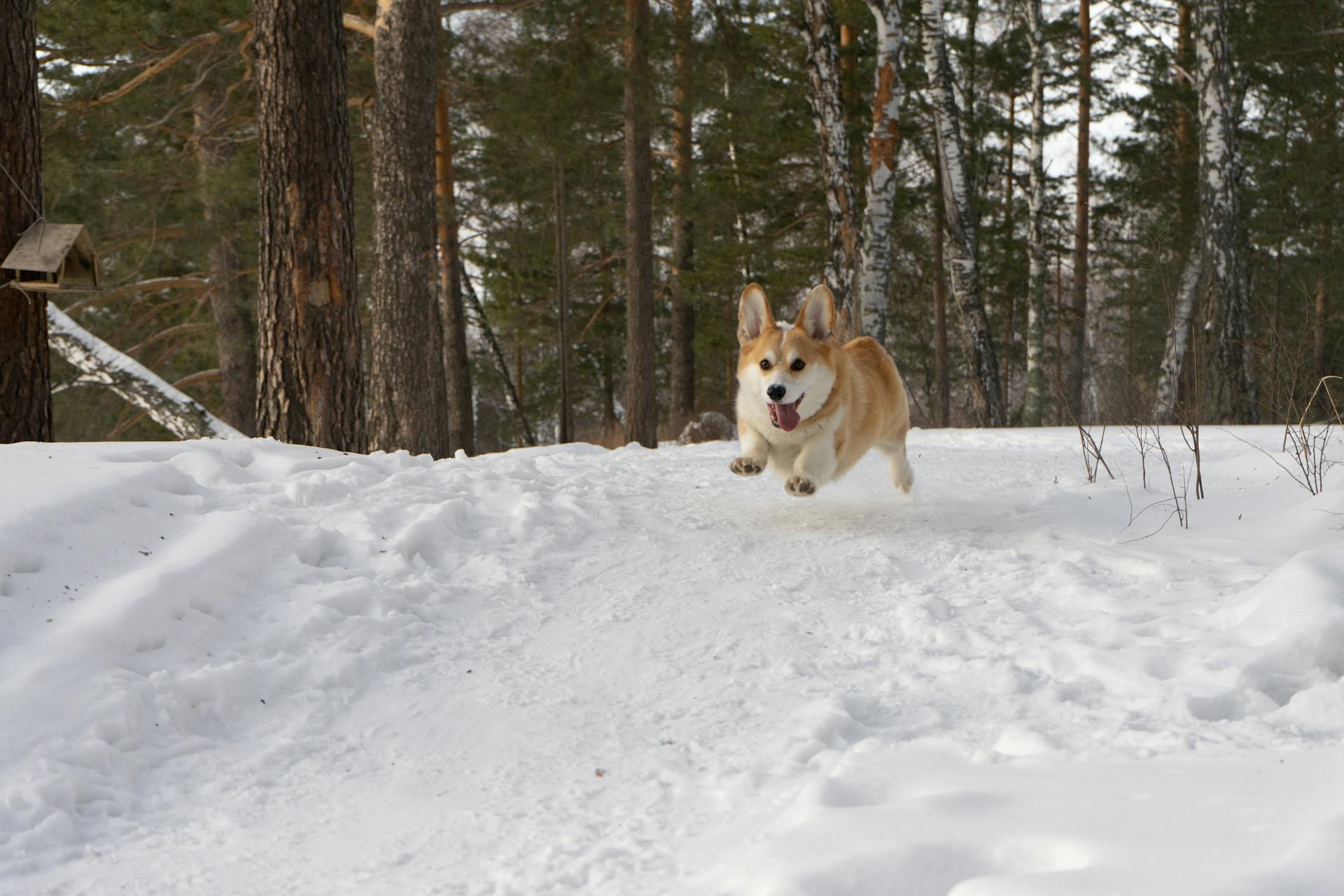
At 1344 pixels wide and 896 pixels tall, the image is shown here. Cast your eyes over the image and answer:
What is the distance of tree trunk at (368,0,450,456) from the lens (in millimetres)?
8141

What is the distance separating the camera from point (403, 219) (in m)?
8.26

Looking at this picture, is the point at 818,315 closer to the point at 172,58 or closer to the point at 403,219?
the point at 403,219

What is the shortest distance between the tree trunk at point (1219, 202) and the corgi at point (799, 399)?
7831 millimetres

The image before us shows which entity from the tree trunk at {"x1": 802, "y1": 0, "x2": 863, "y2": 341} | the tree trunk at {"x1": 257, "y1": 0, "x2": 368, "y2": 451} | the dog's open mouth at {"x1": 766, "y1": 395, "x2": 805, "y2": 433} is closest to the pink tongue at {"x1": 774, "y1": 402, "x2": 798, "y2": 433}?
the dog's open mouth at {"x1": 766, "y1": 395, "x2": 805, "y2": 433}

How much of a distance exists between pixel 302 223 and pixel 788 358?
10.8 ft

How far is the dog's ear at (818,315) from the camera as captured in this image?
4605 millimetres

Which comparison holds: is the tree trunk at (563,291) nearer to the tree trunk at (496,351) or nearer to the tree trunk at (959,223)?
the tree trunk at (496,351)

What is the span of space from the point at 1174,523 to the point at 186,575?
3840 mm

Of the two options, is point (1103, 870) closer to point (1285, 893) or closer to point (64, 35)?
point (1285, 893)

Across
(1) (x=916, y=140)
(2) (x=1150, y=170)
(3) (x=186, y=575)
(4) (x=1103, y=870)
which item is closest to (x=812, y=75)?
(1) (x=916, y=140)

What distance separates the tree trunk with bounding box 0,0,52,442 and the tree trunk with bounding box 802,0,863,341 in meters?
7.85

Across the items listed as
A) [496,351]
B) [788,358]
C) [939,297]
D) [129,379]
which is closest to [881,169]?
[788,358]

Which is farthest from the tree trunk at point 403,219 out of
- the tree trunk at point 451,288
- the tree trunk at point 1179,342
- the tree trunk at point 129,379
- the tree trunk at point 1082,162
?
the tree trunk at point 1082,162

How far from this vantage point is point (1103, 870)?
1.61m
